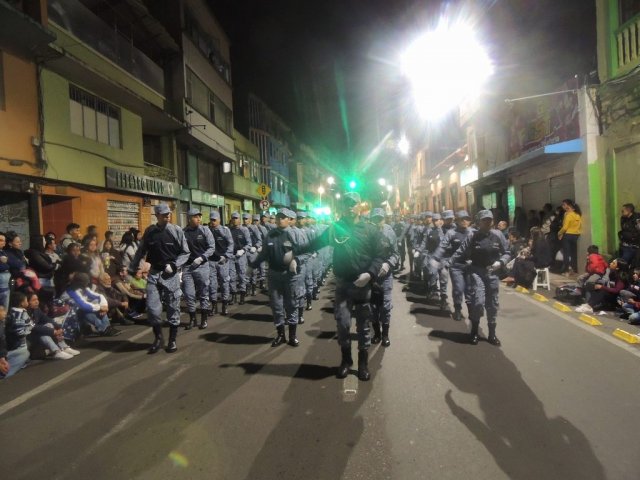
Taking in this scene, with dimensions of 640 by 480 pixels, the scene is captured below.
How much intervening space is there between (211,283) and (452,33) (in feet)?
59.0

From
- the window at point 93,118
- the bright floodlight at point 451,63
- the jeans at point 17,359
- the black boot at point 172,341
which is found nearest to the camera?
the jeans at point 17,359

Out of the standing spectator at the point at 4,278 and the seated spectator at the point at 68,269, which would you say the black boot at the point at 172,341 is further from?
the standing spectator at the point at 4,278

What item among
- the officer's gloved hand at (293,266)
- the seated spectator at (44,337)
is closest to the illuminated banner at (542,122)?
the officer's gloved hand at (293,266)

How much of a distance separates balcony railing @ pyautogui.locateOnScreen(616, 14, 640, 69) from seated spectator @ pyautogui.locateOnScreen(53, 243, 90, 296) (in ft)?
41.3

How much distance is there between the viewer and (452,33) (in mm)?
20266

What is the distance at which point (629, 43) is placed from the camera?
33.6ft

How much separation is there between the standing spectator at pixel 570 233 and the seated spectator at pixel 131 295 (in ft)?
36.2

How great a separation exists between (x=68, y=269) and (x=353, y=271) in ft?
17.8

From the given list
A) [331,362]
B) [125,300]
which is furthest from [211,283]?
[331,362]

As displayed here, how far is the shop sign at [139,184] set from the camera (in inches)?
554

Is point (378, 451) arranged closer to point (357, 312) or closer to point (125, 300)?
point (357, 312)

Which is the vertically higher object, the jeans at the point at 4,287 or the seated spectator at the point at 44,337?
the jeans at the point at 4,287

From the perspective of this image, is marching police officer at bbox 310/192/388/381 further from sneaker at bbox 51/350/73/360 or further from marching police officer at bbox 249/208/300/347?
sneaker at bbox 51/350/73/360

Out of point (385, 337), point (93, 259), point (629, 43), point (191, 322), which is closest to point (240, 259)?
point (191, 322)
